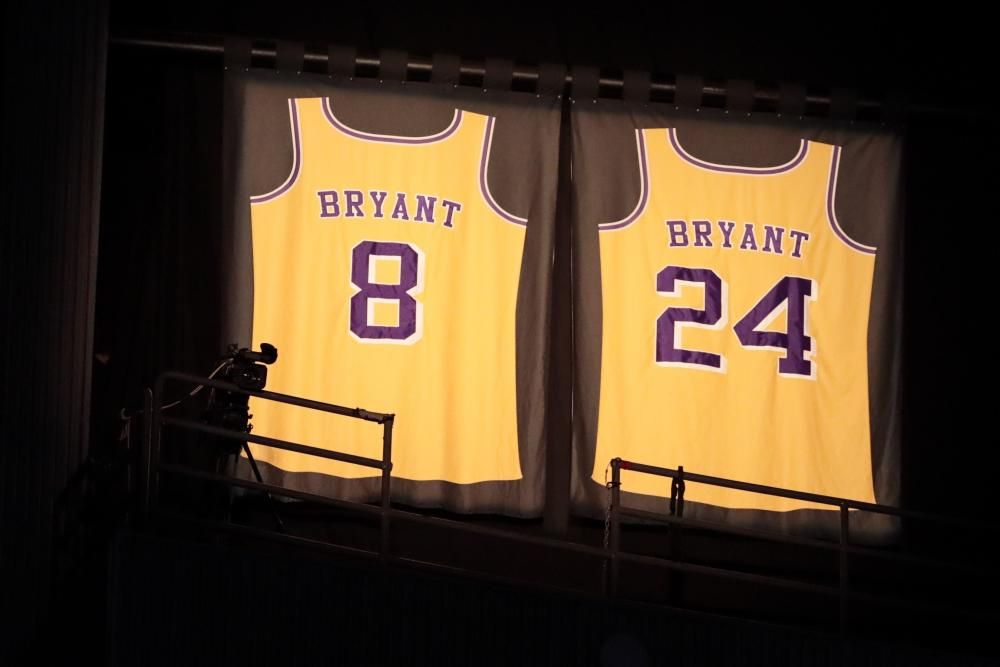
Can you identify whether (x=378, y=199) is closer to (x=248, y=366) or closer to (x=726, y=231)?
(x=248, y=366)

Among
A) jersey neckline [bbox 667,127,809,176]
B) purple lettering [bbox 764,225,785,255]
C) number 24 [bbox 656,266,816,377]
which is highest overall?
jersey neckline [bbox 667,127,809,176]

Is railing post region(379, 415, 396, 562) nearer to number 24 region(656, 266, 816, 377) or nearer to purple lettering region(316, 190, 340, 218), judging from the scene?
purple lettering region(316, 190, 340, 218)

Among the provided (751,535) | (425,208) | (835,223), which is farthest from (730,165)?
(751,535)

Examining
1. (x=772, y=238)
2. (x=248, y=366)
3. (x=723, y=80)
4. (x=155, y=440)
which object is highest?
(x=723, y=80)

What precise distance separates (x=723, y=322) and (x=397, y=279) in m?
1.51

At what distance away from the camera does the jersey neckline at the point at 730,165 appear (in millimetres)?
5977

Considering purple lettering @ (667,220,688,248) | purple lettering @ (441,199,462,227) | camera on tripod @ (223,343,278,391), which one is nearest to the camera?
camera on tripod @ (223,343,278,391)

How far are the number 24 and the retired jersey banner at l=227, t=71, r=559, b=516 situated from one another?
57cm

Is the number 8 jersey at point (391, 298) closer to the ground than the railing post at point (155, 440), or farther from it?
farther from it

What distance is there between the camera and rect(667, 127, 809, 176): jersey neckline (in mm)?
5977

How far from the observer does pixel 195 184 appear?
5.79 metres

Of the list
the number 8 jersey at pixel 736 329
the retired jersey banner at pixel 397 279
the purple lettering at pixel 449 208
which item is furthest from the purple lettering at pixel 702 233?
the purple lettering at pixel 449 208

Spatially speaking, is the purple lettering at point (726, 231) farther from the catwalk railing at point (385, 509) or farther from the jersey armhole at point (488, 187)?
the catwalk railing at point (385, 509)

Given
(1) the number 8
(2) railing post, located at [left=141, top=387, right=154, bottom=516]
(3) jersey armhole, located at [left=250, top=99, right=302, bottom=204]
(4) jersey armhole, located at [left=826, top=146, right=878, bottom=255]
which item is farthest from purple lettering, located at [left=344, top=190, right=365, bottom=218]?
(4) jersey armhole, located at [left=826, top=146, right=878, bottom=255]
